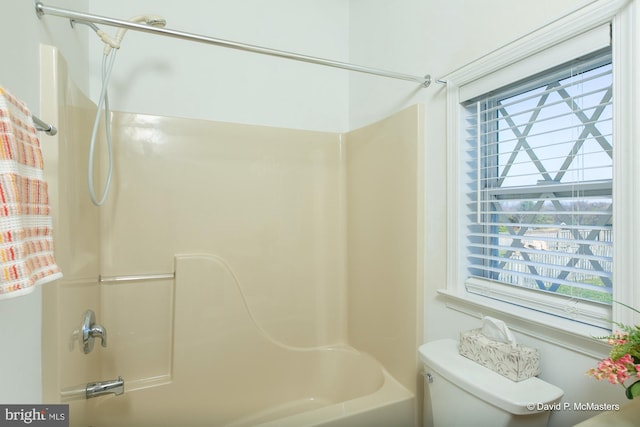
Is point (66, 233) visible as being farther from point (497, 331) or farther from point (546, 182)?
point (546, 182)

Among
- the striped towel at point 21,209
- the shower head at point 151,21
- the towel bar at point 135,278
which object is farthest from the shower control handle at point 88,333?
the shower head at point 151,21

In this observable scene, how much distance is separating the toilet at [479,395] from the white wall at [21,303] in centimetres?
125

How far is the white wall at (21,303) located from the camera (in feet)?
2.59

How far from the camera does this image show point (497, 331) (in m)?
1.14

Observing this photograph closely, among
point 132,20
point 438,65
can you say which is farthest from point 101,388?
point 438,65

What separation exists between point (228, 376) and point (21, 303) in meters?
1.28

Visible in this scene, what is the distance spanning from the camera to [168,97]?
72.4 inches

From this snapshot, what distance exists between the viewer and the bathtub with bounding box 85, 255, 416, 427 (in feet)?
5.51

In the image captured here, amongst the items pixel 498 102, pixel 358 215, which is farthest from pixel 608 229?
pixel 358 215

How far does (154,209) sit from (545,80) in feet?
6.11

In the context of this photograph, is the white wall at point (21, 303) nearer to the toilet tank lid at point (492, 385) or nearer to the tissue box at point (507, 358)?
the toilet tank lid at point (492, 385)

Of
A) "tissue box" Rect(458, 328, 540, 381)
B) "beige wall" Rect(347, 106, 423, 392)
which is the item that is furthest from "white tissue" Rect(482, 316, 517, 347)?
"beige wall" Rect(347, 106, 423, 392)

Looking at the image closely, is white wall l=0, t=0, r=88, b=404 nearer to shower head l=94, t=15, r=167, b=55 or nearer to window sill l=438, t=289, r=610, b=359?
→ shower head l=94, t=15, r=167, b=55

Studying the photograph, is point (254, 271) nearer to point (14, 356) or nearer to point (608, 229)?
point (14, 356)
